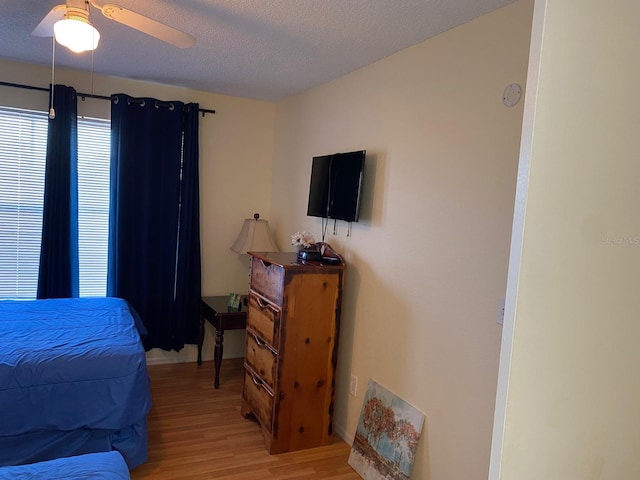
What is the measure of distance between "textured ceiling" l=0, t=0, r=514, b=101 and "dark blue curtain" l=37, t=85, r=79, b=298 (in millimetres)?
366

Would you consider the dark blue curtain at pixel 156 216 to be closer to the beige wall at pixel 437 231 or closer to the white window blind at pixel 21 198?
the white window blind at pixel 21 198

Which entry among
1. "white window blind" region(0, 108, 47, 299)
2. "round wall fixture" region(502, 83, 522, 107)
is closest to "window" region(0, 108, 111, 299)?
"white window blind" region(0, 108, 47, 299)

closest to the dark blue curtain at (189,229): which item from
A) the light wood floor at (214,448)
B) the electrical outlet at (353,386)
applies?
the light wood floor at (214,448)

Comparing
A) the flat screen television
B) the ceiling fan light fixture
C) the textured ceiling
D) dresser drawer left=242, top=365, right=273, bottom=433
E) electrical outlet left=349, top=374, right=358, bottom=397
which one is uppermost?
the textured ceiling

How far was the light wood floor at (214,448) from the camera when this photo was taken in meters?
2.64

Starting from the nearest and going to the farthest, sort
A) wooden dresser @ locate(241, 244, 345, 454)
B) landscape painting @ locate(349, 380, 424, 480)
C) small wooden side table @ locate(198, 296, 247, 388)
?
landscape painting @ locate(349, 380, 424, 480)
wooden dresser @ locate(241, 244, 345, 454)
small wooden side table @ locate(198, 296, 247, 388)

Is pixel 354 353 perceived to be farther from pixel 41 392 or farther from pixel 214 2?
pixel 214 2

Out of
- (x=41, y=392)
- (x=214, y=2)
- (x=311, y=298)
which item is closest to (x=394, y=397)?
(x=311, y=298)

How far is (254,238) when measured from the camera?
4.10 m

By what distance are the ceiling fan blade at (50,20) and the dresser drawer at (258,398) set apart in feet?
7.51

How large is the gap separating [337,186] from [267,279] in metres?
0.77

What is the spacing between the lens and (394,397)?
2.65m

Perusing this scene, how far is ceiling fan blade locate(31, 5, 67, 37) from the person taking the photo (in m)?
1.95

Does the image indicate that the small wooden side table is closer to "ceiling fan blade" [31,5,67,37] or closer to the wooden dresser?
the wooden dresser
